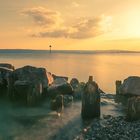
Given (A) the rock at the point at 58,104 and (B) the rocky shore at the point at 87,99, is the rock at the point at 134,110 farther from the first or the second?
(A) the rock at the point at 58,104

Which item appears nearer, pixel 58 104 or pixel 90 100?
pixel 90 100

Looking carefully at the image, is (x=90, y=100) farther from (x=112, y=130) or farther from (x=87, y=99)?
(x=112, y=130)

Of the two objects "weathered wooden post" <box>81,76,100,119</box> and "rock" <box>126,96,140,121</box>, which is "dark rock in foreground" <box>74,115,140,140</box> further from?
"weathered wooden post" <box>81,76,100,119</box>

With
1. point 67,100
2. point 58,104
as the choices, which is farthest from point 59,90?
point 58,104

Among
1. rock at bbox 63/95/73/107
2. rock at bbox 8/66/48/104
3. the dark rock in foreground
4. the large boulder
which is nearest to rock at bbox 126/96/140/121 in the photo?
the dark rock in foreground

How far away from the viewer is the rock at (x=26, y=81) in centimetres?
3380

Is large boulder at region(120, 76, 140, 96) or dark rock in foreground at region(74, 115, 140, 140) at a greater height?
large boulder at region(120, 76, 140, 96)

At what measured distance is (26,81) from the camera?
3544cm

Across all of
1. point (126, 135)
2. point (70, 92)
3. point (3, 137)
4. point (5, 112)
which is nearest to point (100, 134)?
point (126, 135)

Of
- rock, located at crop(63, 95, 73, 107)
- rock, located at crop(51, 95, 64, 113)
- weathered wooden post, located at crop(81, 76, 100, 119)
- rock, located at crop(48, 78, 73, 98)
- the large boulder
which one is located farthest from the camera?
rock, located at crop(48, 78, 73, 98)

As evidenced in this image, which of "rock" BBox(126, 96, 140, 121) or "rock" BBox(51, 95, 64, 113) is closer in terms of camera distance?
"rock" BBox(126, 96, 140, 121)

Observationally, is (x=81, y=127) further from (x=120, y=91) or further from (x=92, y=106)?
(x=120, y=91)

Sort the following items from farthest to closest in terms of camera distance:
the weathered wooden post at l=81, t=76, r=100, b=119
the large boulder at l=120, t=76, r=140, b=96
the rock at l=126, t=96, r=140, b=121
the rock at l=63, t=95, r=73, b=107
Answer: the large boulder at l=120, t=76, r=140, b=96 < the rock at l=63, t=95, r=73, b=107 < the weathered wooden post at l=81, t=76, r=100, b=119 < the rock at l=126, t=96, r=140, b=121

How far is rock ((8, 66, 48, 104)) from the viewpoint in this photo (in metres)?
33.8
